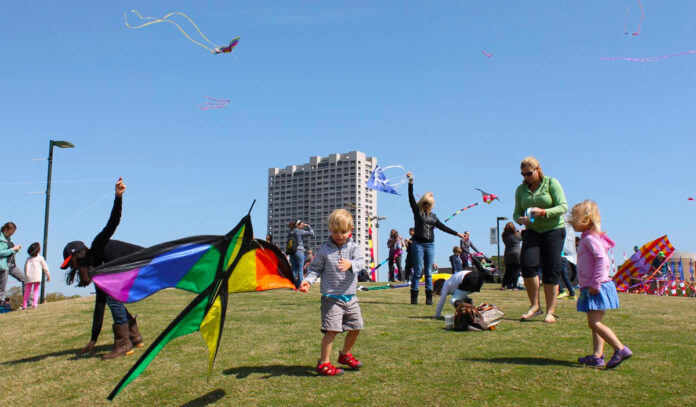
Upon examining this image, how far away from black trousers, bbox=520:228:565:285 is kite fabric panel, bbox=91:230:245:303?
4347mm

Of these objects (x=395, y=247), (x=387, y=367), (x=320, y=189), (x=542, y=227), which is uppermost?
(x=320, y=189)

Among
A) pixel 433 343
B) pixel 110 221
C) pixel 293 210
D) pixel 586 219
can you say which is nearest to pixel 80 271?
pixel 110 221

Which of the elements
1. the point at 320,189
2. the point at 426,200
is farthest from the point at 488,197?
the point at 320,189

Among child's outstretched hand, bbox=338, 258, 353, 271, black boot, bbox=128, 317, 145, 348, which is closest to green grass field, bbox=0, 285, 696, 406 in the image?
black boot, bbox=128, 317, 145, 348

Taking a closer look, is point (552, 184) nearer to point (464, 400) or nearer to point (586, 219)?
point (586, 219)

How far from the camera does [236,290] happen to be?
4.98 m

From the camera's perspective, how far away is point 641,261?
71.4 ft

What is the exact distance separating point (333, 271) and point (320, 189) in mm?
77598

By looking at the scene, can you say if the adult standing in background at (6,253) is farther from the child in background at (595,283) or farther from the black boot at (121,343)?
the child in background at (595,283)

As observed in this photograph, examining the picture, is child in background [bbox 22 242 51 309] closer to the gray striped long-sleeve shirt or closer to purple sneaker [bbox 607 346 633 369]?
the gray striped long-sleeve shirt

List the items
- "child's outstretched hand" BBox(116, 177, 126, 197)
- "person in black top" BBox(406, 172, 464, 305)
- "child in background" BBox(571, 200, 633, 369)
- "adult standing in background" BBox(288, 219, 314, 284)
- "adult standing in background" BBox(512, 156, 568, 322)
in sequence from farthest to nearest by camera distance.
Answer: "adult standing in background" BBox(288, 219, 314, 284) < "person in black top" BBox(406, 172, 464, 305) < "adult standing in background" BBox(512, 156, 568, 322) < "child's outstretched hand" BBox(116, 177, 126, 197) < "child in background" BBox(571, 200, 633, 369)

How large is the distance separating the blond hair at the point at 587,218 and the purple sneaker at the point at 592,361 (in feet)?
3.87

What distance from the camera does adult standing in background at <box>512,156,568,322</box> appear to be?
271 inches

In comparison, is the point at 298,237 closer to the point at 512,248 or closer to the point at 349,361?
the point at 512,248
